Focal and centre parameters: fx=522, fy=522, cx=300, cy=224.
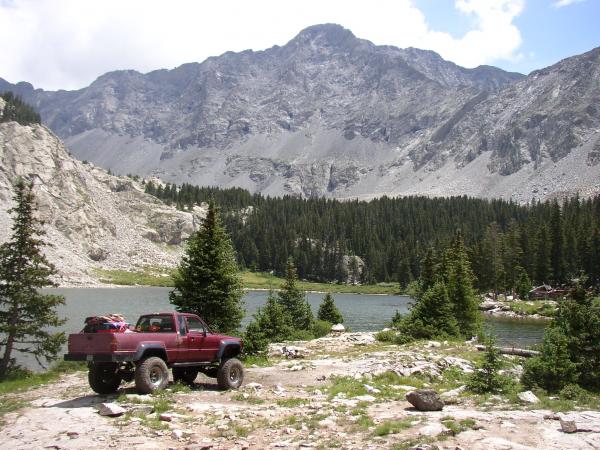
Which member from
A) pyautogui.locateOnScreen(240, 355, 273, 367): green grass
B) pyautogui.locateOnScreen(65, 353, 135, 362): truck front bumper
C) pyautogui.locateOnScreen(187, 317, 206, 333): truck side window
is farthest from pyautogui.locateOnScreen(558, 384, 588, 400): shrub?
pyautogui.locateOnScreen(65, 353, 135, 362): truck front bumper

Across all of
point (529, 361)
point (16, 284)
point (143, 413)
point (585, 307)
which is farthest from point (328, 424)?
point (16, 284)

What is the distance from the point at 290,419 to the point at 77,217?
15539 centimetres

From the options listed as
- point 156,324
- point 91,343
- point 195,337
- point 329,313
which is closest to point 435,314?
point 329,313

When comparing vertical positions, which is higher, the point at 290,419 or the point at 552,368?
the point at 552,368

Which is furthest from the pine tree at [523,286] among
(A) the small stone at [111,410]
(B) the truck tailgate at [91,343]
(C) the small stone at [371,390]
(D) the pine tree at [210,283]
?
(A) the small stone at [111,410]

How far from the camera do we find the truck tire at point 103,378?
19078 millimetres

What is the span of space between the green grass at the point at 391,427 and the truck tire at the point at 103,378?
10059mm

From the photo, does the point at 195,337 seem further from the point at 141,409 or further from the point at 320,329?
the point at 320,329

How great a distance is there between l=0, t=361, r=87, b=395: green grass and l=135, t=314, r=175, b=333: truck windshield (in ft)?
20.5

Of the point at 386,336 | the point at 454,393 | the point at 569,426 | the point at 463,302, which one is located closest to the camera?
the point at 569,426

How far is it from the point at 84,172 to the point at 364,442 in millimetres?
193886

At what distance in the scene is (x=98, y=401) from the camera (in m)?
18.0

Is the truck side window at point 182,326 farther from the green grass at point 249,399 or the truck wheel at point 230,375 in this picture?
the green grass at point 249,399

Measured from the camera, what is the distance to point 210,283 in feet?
105
